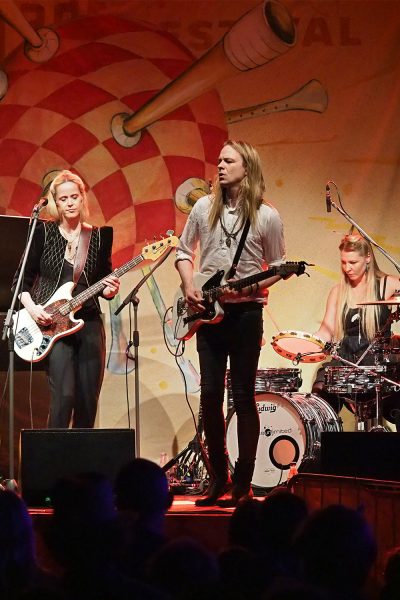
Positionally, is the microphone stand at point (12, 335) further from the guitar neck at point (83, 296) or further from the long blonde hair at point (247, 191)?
the long blonde hair at point (247, 191)

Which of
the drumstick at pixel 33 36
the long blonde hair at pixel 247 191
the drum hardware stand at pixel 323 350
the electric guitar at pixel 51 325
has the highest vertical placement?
the drumstick at pixel 33 36

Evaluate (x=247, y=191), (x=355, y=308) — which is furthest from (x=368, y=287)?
(x=247, y=191)

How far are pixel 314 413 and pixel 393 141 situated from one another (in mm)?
2594

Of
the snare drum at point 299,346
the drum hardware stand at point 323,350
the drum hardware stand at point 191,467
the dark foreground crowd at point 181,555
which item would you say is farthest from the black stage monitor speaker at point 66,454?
the drum hardware stand at point 323,350

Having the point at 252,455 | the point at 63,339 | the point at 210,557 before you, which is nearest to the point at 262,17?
the point at 63,339

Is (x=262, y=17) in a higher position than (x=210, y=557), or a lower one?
higher

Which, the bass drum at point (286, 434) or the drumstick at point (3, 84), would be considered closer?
the bass drum at point (286, 434)

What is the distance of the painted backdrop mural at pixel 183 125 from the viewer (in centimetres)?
785

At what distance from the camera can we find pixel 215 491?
478 centimetres

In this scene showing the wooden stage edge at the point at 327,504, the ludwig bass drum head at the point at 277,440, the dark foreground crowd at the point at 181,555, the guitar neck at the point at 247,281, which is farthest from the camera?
the ludwig bass drum head at the point at 277,440

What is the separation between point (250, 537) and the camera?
2578 millimetres

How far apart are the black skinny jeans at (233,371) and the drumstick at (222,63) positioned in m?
3.53

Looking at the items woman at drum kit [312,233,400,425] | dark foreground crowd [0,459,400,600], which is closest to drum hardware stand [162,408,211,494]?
woman at drum kit [312,233,400,425]

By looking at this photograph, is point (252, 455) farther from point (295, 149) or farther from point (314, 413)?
point (295, 149)
